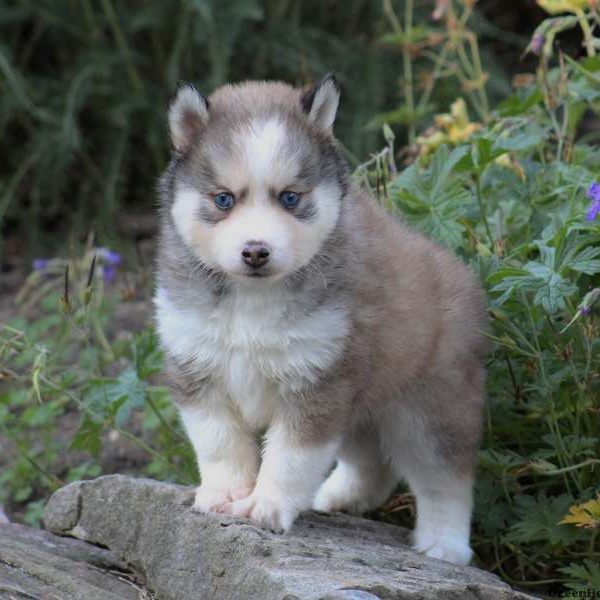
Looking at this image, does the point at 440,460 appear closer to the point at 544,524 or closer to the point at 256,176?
the point at 544,524

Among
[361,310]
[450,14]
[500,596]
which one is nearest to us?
[500,596]

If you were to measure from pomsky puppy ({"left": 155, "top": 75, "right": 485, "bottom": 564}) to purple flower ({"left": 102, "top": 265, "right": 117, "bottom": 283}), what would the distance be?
229 cm

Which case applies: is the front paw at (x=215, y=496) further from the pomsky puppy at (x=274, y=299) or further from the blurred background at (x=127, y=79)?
the blurred background at (x=127, y=79)

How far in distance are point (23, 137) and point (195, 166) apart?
523 centimetres

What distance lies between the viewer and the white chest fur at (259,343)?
405cm

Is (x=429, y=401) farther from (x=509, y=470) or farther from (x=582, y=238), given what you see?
(x=582, y=238)

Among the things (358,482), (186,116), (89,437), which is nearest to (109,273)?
(89,437)

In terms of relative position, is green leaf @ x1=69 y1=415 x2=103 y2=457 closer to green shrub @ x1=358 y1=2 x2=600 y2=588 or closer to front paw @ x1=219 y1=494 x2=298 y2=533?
front paw @ x1=219 y1=494 x2=298 y2=533

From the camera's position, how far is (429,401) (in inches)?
180

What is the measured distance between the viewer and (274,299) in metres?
4.07

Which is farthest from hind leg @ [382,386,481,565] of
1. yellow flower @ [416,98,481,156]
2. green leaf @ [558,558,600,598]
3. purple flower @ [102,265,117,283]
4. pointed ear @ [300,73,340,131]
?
Answer: purple flower @ [102,265,117,283]

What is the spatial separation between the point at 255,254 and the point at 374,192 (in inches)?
61.2

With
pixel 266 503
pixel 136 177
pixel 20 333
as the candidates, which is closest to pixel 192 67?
pixel 136 177

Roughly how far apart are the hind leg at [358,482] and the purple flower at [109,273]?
197 cm
